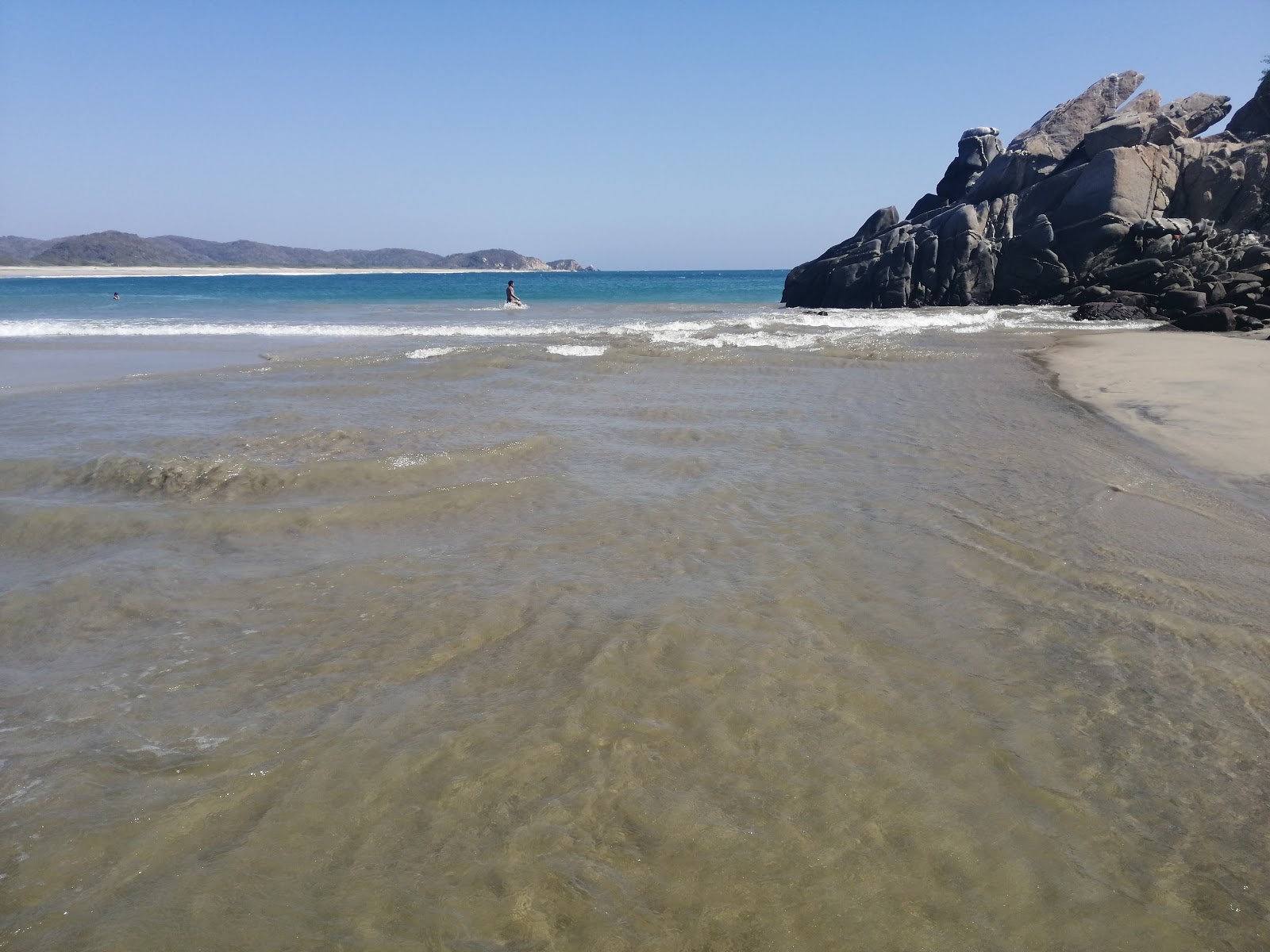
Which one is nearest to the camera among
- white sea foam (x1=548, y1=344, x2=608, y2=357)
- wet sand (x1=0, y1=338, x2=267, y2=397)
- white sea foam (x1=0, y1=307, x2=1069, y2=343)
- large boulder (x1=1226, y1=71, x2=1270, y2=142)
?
wet sand (x1=0, y1=338, x2=267, y2=397)

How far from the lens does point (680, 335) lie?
2284cm

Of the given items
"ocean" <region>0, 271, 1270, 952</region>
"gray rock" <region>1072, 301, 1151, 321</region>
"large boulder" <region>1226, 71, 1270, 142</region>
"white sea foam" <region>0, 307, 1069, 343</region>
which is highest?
"large boulder" <region>1226, 71, 1270, 142</region>

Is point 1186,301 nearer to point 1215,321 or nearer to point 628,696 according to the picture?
point 1215,321

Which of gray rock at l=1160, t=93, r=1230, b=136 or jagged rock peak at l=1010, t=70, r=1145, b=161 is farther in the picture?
jagged rock peak at l=1010, t=70, r=1145, b=161

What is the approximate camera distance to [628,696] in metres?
3.58

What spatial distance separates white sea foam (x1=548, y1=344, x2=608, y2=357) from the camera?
17.8 metres

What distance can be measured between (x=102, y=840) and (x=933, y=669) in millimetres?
3537

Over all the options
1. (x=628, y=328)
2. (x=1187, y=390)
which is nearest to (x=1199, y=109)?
(x=628, y=328)

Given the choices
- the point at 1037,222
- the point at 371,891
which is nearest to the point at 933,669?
the point at 371,891

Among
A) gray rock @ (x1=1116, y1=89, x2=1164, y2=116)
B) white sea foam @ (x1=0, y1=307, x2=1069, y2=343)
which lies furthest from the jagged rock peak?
white sea foam @ (x1=0, y1=307, x2=1069, y2=343)

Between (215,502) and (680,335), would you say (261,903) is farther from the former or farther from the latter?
(680,335)

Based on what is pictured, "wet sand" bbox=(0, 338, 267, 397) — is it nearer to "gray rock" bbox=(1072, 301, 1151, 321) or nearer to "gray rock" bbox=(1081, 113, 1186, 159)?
"gray rock" bbox=(1072, 301, 1151, 321)

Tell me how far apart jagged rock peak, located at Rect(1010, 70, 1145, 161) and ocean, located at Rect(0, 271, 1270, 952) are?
49470mm

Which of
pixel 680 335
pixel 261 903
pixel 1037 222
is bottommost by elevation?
pixel 261 903
